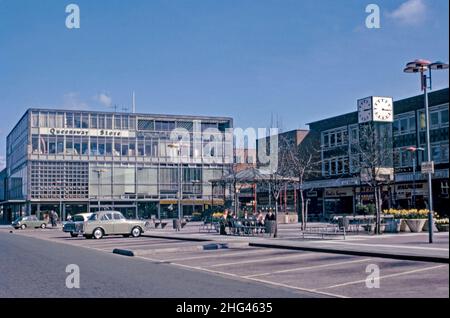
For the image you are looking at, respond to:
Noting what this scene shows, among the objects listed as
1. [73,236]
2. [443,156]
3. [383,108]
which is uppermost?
[383,108]

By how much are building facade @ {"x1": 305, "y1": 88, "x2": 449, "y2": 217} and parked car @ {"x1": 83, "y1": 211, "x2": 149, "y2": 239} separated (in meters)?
18.9

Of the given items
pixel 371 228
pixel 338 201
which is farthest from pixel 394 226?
pixel 338 201

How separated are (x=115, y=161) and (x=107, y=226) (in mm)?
47449

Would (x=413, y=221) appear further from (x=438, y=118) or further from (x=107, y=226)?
(x=438, y=118)

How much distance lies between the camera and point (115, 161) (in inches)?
3221

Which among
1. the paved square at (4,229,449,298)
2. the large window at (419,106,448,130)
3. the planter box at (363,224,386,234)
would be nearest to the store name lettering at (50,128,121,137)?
the large window at (419,106,448,130)

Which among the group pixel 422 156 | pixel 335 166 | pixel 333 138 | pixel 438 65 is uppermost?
pixel 333 138

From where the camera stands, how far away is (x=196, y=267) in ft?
57.4

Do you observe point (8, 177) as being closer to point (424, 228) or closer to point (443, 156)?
point (443, 156)

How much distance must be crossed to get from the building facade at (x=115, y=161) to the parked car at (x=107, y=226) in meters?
38.7

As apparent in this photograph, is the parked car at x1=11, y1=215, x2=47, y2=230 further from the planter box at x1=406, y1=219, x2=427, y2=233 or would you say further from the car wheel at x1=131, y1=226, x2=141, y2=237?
the planter box at x1=406, y1=219, x2=427, y2=233
